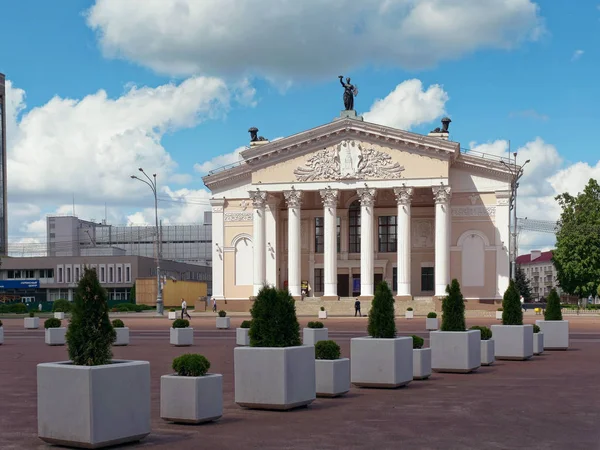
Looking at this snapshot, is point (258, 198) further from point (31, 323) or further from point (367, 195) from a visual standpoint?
point (31, 323)

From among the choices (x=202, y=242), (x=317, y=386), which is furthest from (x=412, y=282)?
(x=202, y=242)

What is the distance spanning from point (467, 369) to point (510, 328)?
4.31 m

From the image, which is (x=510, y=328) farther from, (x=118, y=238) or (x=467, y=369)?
(x=118, y=238)

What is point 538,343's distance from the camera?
83.5ft

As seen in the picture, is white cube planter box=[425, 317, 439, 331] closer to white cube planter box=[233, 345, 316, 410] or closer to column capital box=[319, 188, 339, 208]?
white cube planter box=[233, 345, 316, 410]

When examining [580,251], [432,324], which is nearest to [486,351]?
[432,324]

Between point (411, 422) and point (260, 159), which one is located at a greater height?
point (260, 159)

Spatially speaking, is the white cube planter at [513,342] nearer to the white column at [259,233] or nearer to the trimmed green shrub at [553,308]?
the trimmed green shrub at [553,308]

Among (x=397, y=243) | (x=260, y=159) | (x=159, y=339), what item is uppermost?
(x=260, y=159)

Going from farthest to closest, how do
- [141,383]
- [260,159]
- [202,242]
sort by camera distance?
[202,242] → [260,159] → [141,383]

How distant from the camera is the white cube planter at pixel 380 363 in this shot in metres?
16.7

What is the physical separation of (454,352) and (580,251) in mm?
66429

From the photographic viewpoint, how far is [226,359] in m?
24.5

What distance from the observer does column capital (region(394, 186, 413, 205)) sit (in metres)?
70.4
